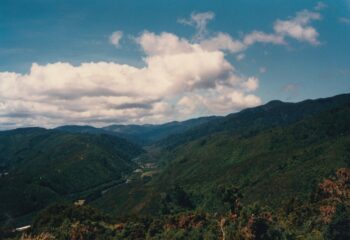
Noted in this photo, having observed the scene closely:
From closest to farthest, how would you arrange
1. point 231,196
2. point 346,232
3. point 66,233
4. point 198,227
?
point 346,232, point 198,227, point 66,233, point 231,196

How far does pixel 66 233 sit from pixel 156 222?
2541cm

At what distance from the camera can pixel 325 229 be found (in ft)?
314

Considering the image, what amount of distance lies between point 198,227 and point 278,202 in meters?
85.6

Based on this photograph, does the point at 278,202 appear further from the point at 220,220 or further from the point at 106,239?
the point at 106,239

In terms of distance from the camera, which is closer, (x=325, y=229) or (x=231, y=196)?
(x=325, y=229)

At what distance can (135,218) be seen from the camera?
135500mm

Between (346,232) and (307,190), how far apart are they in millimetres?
104093

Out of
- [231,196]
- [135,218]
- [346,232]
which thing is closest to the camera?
[346,232]

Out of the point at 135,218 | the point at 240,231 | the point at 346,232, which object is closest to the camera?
the point at 346,232

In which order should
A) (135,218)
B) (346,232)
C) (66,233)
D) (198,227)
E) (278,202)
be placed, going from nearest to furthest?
1. (346,232)
2. (198,227)
3. (66,233)
4. (135,218)
5. (278,202)

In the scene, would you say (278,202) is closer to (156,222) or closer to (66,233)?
(156,222)

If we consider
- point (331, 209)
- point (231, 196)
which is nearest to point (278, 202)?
point (231, 196)

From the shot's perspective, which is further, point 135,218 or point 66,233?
point 135,218

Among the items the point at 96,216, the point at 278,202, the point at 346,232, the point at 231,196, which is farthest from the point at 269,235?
the point at 278,202
